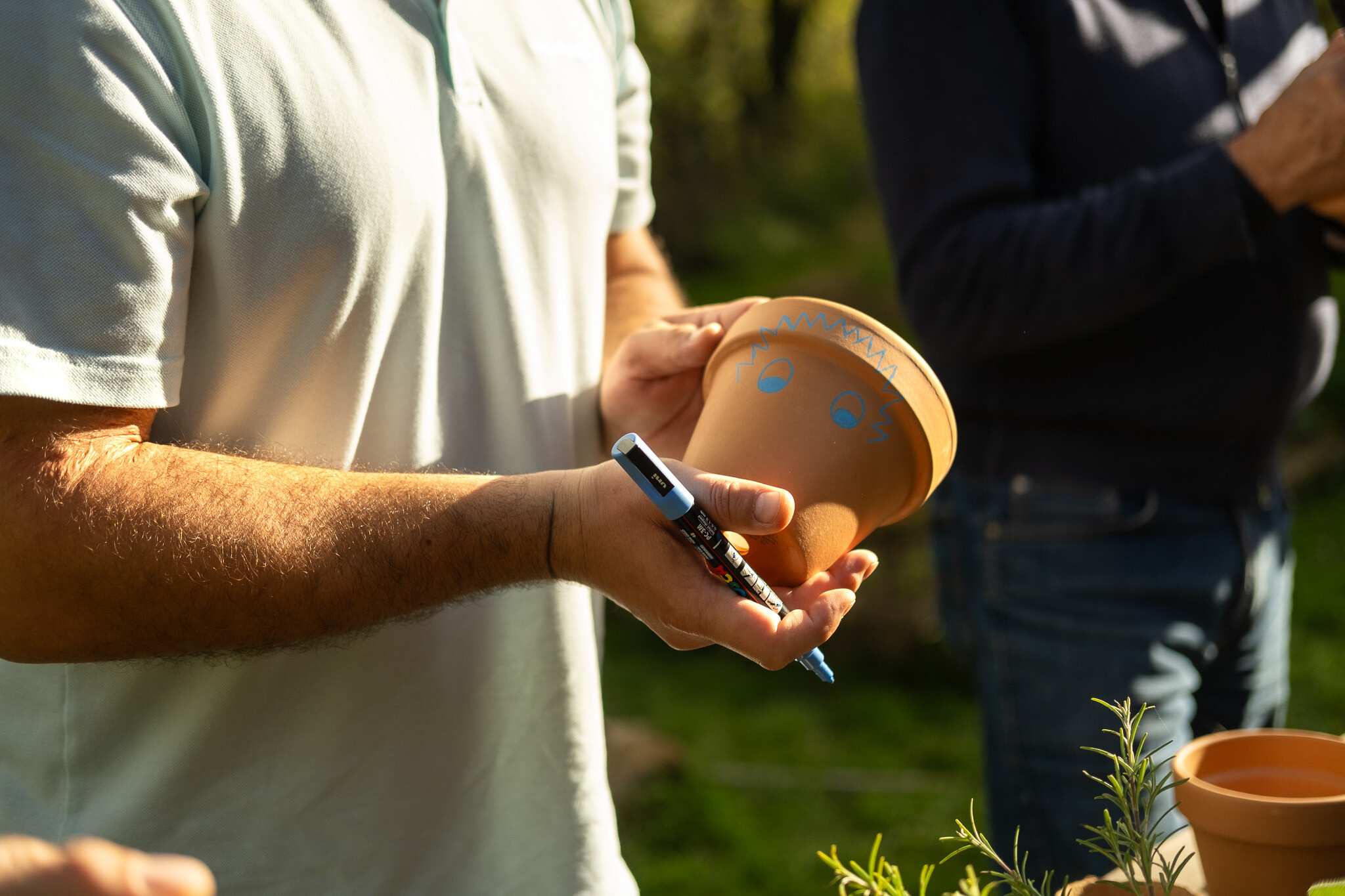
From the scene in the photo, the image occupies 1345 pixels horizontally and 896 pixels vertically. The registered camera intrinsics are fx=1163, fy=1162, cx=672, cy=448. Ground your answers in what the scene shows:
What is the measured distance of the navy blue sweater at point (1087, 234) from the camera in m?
1.85

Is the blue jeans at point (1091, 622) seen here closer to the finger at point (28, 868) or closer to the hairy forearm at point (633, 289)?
the hairy forearm at point (633, 289)

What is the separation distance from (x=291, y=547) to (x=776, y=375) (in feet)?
1.65

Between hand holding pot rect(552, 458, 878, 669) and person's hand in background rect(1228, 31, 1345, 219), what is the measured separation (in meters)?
1.03

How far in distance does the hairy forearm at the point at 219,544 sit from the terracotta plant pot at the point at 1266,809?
2.16 ft

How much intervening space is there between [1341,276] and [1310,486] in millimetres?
1184

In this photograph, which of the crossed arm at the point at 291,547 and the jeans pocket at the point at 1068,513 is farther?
the jeans pocket at the point at 1068,513

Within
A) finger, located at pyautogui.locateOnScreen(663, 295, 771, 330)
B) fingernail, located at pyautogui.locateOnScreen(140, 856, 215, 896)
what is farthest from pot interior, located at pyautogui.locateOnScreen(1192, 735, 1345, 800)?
fingernail, located at pyautogui.locateOnScreen(140, 856, 215, 896)

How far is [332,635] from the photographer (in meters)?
1.19

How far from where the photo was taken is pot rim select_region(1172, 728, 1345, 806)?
3.30 ft

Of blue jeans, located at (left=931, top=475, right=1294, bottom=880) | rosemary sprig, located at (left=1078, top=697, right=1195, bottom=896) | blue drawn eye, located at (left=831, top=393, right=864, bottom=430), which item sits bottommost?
blue jeans, located at (left=931, top=475, right=1294, bottom=880)

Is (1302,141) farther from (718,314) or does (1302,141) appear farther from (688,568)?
(688,568)

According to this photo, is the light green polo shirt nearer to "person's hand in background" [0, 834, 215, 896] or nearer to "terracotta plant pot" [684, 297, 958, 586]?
"terracotta plant pot" [684, 297, 958, 586]

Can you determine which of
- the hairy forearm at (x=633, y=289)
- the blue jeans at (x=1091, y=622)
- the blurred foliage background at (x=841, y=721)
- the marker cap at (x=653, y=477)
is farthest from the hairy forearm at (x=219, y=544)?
the blurred foliage background at (x=841, y=721)

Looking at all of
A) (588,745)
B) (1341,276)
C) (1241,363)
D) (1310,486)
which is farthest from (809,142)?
(588,745)
